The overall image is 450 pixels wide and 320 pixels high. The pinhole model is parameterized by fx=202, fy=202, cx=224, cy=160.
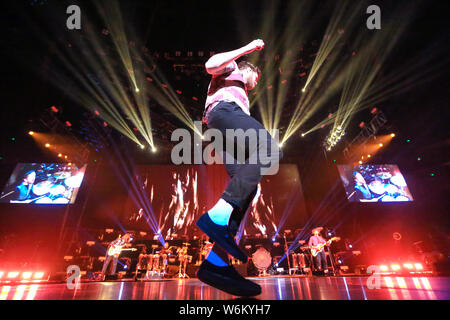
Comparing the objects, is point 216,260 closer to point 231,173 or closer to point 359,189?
point 231,173

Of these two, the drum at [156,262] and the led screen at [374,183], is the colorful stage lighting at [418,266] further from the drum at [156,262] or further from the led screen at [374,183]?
the drum at [156,262]

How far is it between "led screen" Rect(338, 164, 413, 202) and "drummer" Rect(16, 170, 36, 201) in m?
11.9

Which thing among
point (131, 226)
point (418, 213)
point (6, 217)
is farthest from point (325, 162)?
point (6, 217)

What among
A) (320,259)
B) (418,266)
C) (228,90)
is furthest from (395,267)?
(228,90)

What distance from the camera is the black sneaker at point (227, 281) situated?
864mm

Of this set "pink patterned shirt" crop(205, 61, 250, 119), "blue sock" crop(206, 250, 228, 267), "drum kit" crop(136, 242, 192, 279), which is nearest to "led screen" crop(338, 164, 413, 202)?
"drum kit" crop(136, 242, 192, 279)

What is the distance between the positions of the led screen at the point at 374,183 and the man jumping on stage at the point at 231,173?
8.49 meters

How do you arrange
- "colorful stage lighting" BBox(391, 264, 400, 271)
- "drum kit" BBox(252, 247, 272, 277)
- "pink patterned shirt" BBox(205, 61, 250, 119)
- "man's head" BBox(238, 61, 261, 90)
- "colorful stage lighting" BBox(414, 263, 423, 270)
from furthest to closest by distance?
"drum kit" BBox(252, 247, 272, 277), "colorful stage lighting" BBox(391, 264, 400, 271), "colorful stage lighting" BBox(414, 263, 423, 270), "man's head" BBox(238, 61, 261, 90), "pink patterned shirt" BBox(205, 61, 250, 119)

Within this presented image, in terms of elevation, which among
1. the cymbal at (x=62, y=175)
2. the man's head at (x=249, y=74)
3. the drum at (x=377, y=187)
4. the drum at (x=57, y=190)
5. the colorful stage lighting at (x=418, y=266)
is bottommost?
the colorful stage lighting at (x=418, y=266)

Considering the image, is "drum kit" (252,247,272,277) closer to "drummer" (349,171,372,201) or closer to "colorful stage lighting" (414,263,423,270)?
"drummer" (349,171,372,201)

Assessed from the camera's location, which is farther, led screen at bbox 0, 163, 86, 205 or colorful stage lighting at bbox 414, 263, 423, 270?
led screen at bbox 0, 163, 86, 205

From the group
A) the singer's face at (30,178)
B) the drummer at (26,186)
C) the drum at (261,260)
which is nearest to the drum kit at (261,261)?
the drum at (261,260)

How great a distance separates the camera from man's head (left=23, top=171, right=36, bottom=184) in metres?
7.28
